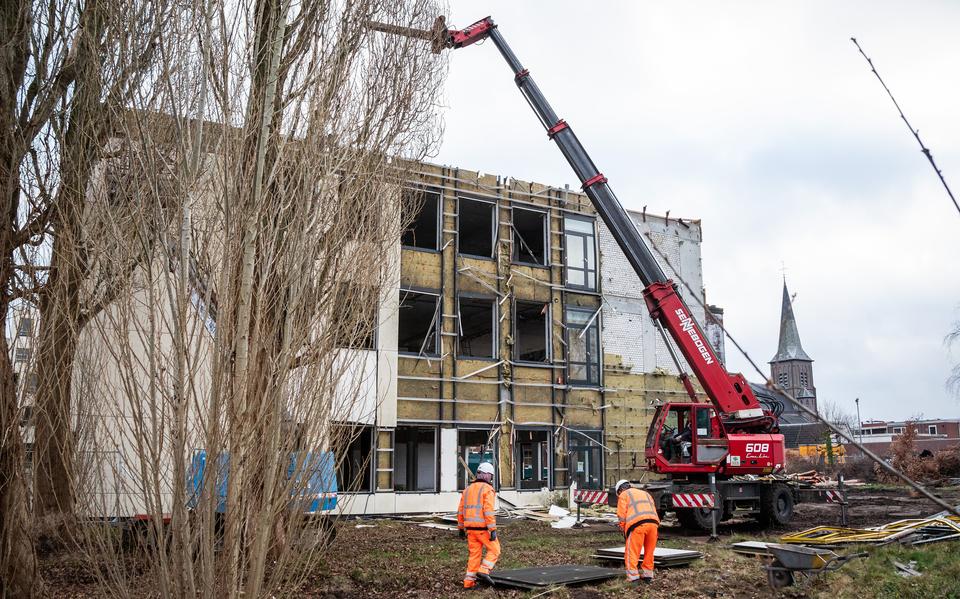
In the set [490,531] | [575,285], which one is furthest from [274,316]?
[575,285]

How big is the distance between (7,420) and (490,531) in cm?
552

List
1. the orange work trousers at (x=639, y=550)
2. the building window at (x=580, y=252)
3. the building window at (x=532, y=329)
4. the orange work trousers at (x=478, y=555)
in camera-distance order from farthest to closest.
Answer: the building window at (x=580, y=252) < the building window at (x=532, y=329) < the orange work trousers at (x=639, y=550) < the orange work trousers at (x=478, y=555)

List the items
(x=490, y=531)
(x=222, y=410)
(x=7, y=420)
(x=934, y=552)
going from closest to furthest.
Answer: (x=222, y=410)
(x=7, y=420)
(x=490, y=531)
(x=934, y=552)

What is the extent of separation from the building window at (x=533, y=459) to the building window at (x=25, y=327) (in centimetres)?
1648

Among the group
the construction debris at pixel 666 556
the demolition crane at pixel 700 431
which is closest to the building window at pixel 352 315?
the construction debris at pixel 666 556

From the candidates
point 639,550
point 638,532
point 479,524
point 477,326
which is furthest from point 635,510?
point 477,326

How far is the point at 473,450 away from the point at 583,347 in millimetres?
4803

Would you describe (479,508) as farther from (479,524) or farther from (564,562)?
(564,562)

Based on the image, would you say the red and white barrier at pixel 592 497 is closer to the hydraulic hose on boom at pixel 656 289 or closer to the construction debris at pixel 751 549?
the hydraulic hose on boom at pixel 656 289

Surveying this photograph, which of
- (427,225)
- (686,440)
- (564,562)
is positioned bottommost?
(564,562)

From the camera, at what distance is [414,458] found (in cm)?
2719

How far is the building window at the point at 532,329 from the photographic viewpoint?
2508 centimetres

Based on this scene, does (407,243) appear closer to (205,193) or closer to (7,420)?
(7,420)

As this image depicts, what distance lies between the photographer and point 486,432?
23.4m
